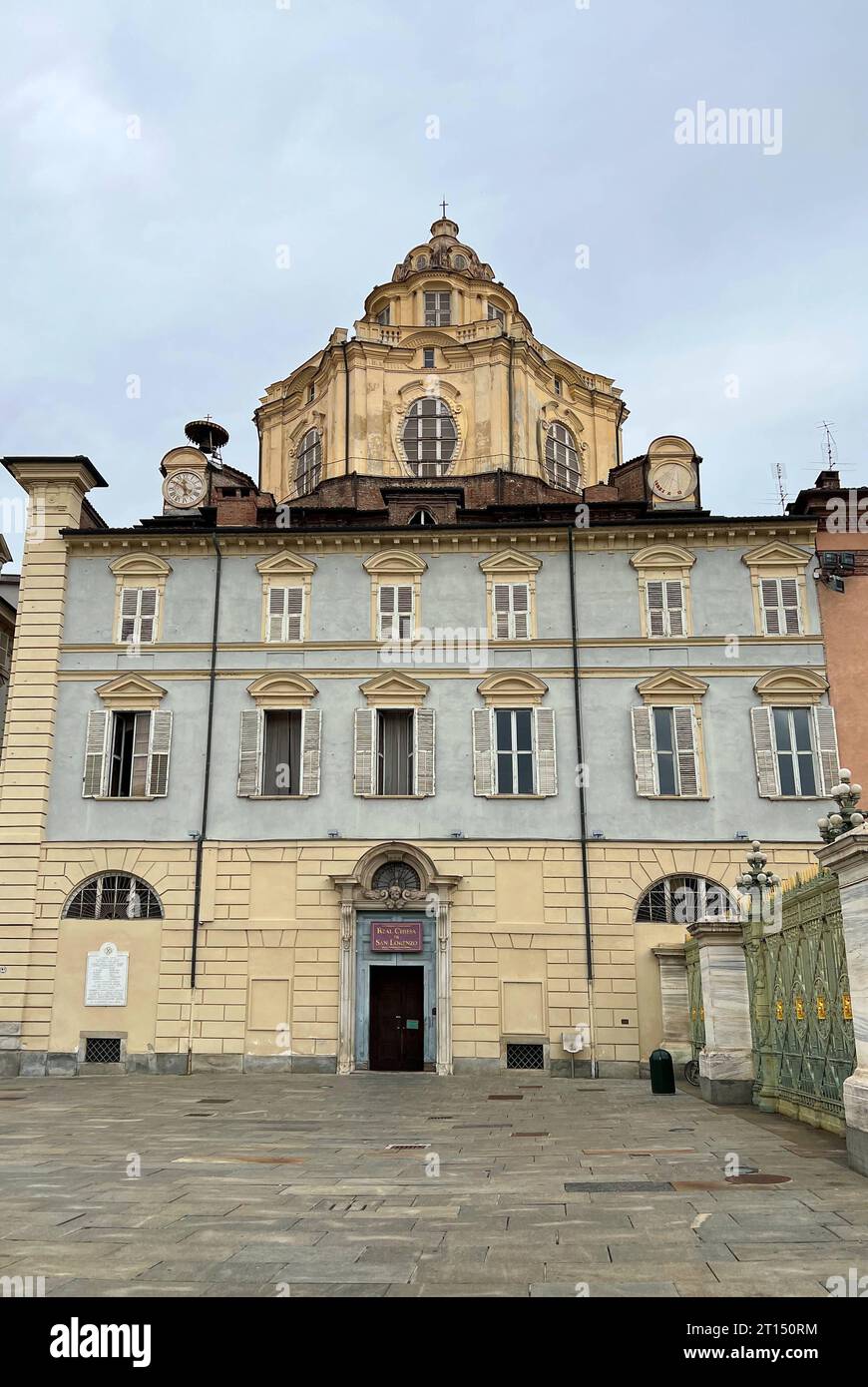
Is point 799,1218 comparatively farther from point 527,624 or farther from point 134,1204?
point 527,624

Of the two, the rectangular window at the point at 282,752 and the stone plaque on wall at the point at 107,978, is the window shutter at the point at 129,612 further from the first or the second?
the stone plaque on wall at the point at 107,978

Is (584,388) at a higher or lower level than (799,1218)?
higher

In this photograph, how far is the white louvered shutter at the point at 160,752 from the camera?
26.8 metres

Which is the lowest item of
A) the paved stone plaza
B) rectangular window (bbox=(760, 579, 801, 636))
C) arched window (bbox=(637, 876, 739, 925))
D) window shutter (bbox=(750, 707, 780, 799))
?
the paved stone plaza

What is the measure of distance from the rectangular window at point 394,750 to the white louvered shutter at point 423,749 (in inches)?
11.6

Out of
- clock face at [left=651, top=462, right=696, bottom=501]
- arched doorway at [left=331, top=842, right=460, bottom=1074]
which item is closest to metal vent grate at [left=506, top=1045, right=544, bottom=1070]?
arched doorway at [left=331, top=842, right=460, bottom=1074]

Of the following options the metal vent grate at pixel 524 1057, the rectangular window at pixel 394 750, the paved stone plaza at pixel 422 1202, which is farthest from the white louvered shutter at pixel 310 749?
the paved stone plaza at pixel 422 1202

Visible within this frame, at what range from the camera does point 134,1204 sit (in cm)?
996

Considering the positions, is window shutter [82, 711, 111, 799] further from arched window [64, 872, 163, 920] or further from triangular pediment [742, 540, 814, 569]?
triangular pediment [742, 540, 814, 569]

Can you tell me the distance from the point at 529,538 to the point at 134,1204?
67.8ft

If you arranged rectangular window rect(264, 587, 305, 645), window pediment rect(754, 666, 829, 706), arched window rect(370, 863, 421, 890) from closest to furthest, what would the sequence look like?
arched window rect(370, 863, 421, 890) < window pediment rect(754, 666, 829, 706) < rectangular window rect(264, 587, 305, 645)

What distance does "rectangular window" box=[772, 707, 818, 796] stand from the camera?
25.8 metres

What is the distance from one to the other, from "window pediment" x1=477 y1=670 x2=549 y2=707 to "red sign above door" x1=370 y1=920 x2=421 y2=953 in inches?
224
